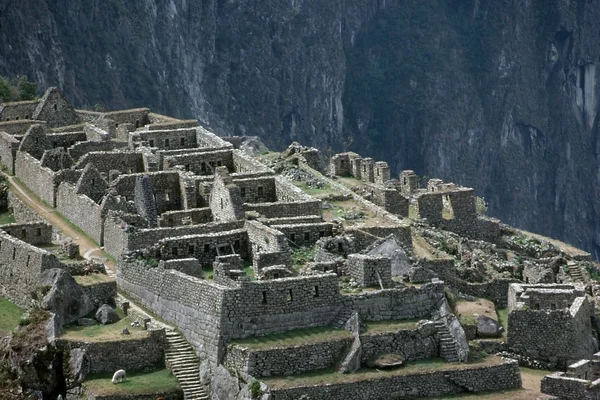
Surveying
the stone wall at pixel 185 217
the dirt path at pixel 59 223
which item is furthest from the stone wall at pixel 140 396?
the stone wall at pixel 185 217

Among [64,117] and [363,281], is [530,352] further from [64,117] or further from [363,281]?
[64,117]

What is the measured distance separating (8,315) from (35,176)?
40.4ft

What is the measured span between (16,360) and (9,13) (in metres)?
158

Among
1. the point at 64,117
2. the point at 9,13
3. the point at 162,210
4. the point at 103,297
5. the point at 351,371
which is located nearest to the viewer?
the point at 351,371

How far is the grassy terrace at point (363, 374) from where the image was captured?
43.2 m

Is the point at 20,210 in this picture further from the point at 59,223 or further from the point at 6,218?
the point at 59,223

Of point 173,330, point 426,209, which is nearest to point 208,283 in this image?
point 173,330

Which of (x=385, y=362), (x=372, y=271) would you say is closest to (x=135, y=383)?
(x=385, y=362)

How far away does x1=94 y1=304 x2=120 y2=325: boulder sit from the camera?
47031 millimetres

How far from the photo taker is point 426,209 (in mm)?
64500

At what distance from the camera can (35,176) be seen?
198 feet

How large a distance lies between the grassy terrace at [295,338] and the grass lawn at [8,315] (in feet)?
22.9

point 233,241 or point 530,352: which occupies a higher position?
point 233,241

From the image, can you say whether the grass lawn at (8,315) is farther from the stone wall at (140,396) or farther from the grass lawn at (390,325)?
the grass lawn at (390,325)
